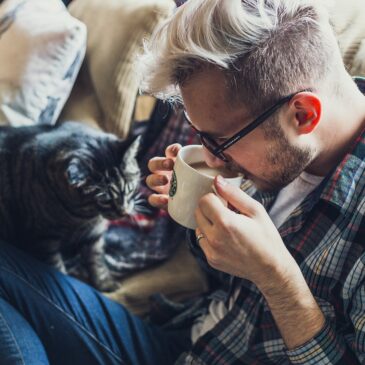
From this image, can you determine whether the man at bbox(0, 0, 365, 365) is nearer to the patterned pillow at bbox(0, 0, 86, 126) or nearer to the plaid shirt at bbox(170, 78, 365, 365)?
the plaid shirt at bbox(170, 78, 365, 365)

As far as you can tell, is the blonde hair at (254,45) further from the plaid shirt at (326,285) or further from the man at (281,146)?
the plaid shirt at (326,285)

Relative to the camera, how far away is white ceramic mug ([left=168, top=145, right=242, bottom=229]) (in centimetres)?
83

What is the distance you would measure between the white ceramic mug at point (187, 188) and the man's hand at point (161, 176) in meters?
0.12

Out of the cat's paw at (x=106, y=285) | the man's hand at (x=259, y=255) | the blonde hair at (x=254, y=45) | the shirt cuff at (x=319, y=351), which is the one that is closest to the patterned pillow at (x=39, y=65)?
the cat's paw at (x=106, y=285)

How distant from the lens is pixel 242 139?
842 millimetres

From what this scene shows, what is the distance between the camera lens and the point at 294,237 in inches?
36.1

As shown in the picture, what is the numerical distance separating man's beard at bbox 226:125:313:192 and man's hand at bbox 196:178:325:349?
107mm

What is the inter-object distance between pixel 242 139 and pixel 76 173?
0.52 meters

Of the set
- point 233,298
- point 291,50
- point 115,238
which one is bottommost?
point 115,238

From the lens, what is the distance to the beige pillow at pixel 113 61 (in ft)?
4.32

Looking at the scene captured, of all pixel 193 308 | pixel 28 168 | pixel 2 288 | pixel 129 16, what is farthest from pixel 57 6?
pixel 193 308

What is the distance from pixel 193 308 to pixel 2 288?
429 mm

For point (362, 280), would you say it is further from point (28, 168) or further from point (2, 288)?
point (28, 168)

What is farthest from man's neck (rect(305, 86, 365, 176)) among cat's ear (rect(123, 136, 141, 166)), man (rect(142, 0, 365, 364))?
cat's ear (rect(123, 136, 141, 166))
